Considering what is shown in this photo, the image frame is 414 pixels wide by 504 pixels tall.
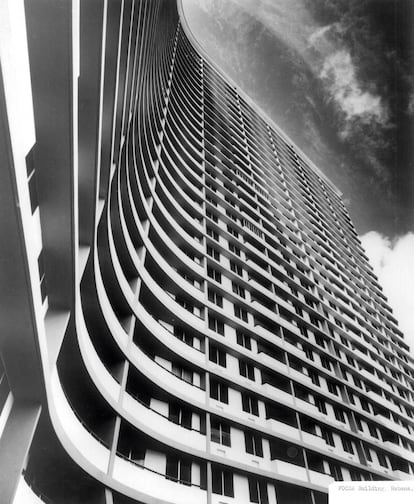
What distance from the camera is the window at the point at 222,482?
604 inches

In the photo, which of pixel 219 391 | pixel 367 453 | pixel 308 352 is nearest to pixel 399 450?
pixel 367 453

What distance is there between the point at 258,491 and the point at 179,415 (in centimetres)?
454

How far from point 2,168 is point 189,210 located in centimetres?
2206

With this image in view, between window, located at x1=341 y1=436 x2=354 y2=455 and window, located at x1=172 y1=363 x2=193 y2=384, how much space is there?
1216 centimetres

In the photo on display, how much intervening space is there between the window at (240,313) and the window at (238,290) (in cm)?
138

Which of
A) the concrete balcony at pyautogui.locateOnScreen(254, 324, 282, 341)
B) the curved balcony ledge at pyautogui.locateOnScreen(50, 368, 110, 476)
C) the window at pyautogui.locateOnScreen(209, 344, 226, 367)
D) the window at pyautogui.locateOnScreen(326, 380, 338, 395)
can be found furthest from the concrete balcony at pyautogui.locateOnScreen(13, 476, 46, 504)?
the window at pyautogui.locateOnScreen(326, 380, 338, 395)

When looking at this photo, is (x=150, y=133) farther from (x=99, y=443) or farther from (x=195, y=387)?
(x=99, y=443)

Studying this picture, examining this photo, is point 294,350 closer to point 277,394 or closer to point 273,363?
point 273,363

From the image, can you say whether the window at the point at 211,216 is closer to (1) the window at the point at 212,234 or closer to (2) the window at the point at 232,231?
(2) the window at the point at 232,231

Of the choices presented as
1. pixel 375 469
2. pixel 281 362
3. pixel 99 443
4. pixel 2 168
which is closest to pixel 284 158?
pixel 281 362

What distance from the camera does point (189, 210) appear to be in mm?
26953

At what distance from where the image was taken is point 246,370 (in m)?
20.8

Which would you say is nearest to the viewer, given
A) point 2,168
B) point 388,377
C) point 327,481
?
point 2,168

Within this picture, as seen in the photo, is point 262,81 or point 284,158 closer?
point 262,81
